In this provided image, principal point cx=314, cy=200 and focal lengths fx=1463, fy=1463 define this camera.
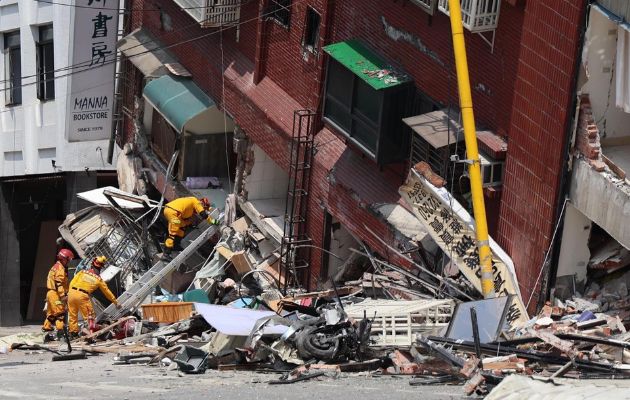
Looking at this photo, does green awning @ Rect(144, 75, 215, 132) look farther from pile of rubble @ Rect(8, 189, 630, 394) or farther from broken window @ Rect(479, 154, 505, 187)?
broken window @ Rect(479, 154, 505, 187)

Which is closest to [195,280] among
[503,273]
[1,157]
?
[503,273]

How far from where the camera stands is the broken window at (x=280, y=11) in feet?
84.1

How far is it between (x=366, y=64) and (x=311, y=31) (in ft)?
8.08

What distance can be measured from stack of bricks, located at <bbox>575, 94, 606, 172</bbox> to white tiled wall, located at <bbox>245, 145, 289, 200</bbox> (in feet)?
31.0

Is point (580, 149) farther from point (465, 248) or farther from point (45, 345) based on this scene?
point (45, 345)

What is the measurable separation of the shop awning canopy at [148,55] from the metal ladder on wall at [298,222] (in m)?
4.39

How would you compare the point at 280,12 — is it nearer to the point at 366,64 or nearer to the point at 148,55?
the point at 366,64

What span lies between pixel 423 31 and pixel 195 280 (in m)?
7.10

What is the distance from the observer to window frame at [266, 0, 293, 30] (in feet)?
84.1

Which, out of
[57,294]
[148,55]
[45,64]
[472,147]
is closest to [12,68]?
[45,64]

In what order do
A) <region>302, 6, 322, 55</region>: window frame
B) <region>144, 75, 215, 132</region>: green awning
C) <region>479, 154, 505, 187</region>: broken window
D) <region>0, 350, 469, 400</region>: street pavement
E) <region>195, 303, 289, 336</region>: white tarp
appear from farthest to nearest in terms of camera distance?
1. <region>144, 75, 215, 132</region>: green awning
2. <region>302, 6, 322, 55</region>: window frame
3. <region>479, 154, 505, 187</region>: broken window
4. <region>195, 303, 289, 336</region>: white tarp
5. <region>0, 350, 469, 400</region>: street pavement

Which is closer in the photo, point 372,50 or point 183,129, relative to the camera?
point 372,50

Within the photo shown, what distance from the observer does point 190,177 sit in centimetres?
2941

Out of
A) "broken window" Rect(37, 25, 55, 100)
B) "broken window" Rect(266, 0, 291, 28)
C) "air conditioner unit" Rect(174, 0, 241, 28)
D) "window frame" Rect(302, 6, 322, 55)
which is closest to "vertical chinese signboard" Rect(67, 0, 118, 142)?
"broken window" Rect(37, 25, 55, 100)
